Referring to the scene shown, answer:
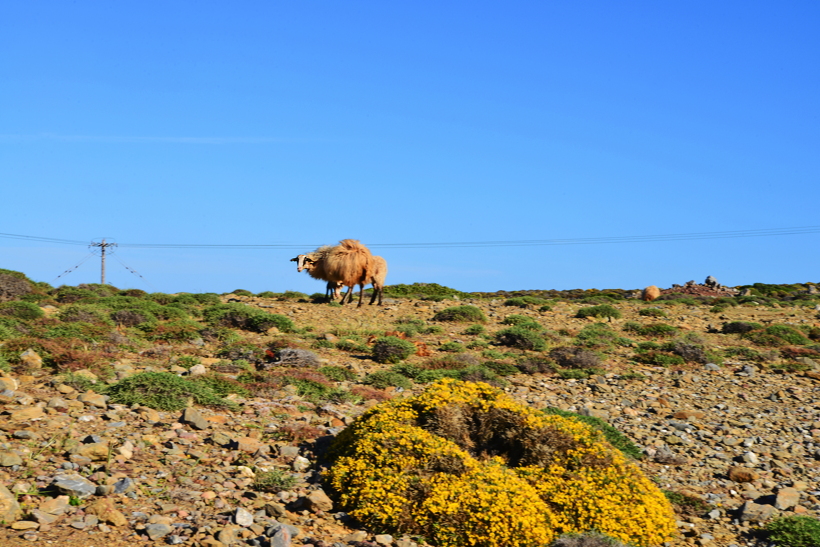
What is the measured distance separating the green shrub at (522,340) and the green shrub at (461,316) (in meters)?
3.07

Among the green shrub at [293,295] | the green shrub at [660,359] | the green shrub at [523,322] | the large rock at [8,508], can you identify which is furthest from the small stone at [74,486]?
the green shrub at [293,295]

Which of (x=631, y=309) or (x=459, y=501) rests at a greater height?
(x=631, y=309)

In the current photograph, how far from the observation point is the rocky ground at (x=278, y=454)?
7.25 metres

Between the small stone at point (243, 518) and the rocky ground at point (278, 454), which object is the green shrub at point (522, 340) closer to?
the rocky ground at point (278, 454)

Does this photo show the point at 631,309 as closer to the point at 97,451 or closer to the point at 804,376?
the point at 804,376

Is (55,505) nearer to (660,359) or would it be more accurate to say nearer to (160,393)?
(160,393)

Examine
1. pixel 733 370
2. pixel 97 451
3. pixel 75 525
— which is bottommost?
pixel 75 525

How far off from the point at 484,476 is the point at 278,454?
9.13ft

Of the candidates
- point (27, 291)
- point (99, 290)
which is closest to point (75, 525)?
point (27, 291)

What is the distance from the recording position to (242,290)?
98.4ft

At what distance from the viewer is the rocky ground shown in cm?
725

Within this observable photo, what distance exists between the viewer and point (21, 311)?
17.0m

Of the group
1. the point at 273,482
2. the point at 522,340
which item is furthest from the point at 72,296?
the point at 273,482

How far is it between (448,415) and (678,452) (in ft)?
15.3
